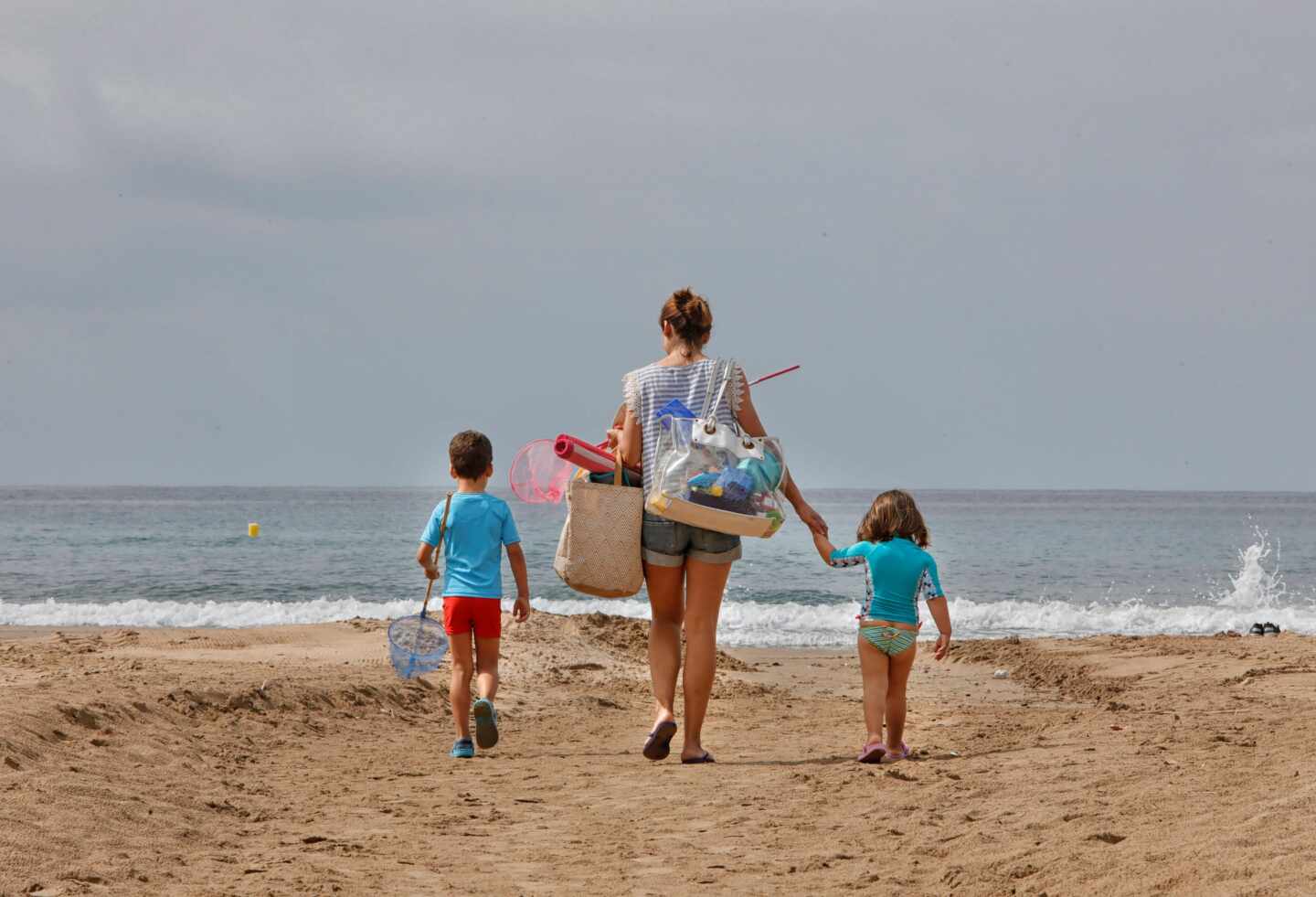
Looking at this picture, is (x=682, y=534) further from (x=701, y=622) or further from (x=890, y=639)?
(x=890, y=639)

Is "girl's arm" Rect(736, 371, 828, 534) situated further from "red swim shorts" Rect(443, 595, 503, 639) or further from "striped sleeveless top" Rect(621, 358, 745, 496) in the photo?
"red swim shorts" Rect(443, 595, 503, 639)

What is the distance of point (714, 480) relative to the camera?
529 centimetres

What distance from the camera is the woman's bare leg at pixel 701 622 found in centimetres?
559

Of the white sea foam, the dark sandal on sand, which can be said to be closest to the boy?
the dark sandal on sand

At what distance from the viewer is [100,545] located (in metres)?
36.3

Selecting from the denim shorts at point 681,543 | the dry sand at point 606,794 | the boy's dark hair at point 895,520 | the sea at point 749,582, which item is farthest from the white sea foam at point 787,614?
the denim shorts at point 681,543

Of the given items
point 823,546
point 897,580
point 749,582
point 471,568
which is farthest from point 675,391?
point 749,582

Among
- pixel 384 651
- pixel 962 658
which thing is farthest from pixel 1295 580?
pixel 384 651

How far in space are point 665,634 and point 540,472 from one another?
118 cm

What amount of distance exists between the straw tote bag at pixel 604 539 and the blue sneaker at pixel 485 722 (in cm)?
106

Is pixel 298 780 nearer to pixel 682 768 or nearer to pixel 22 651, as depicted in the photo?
pixel 682 768

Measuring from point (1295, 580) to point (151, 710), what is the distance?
27.8 metres

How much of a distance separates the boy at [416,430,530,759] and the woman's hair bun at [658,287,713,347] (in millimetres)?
1433

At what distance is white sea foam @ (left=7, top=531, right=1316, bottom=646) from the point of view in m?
18.3
